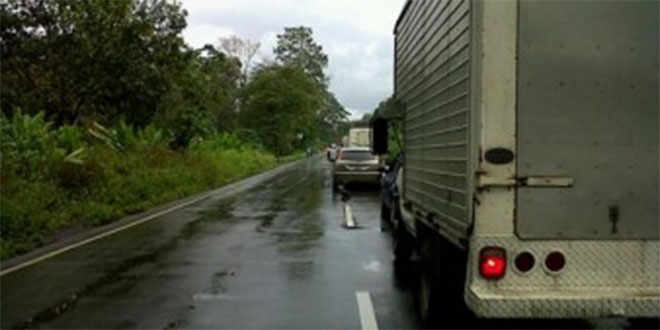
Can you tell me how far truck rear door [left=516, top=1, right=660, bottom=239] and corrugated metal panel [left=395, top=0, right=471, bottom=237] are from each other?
427mm

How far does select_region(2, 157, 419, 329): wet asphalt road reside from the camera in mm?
7340

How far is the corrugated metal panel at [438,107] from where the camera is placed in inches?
208

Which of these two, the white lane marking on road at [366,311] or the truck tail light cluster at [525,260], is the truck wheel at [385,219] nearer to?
the white lane marking on road at [366,311]

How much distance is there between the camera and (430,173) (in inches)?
272

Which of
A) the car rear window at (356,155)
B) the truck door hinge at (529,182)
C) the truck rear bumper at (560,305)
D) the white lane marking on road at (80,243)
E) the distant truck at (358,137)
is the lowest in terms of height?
the white lane marking on road at (80,243)

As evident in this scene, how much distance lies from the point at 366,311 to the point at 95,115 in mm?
22452

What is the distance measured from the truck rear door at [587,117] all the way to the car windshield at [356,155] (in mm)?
22487

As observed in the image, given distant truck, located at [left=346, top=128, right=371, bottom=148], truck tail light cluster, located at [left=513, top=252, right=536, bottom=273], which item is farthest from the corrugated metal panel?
distant truck, located at [left=346, top=128, right=371, bottom=148]

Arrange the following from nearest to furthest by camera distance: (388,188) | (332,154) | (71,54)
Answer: (388,188)
(71,54)
(332,154)

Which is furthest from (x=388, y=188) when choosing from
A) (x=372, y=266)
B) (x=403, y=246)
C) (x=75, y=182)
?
(x=75, y=182)

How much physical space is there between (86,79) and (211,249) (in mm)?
14848

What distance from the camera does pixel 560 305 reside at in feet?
16.0

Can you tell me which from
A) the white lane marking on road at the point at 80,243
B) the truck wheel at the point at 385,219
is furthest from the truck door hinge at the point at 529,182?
the truck wheel at the point at 385,219

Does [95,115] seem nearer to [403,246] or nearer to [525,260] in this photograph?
[403,246]
